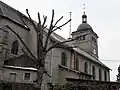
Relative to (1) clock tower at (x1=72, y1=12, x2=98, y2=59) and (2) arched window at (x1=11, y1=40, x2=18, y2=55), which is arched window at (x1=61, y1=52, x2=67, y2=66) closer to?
(2) arched window at (x1=11, y1=40, x2=18, y2=55)

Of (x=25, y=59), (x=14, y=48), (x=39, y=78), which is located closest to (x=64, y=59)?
(x=25, y=59)

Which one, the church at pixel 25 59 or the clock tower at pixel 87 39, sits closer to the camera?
the church at pixel 25 59

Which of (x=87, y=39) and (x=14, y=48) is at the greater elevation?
(x=87, y=39)

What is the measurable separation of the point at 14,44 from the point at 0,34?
2988 mm

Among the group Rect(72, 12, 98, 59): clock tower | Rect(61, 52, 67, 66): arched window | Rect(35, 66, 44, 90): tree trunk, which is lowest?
Rect(35, 66, 44, 90): tree trunk

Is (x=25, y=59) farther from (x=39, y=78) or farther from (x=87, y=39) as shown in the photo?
(x=87, y=39)

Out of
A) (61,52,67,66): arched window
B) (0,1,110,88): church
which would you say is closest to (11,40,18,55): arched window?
(0,1,110,88): church

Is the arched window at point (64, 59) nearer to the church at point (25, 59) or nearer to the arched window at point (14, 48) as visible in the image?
the church at point (25, 59)

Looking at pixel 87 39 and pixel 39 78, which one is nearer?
pixel 39 78

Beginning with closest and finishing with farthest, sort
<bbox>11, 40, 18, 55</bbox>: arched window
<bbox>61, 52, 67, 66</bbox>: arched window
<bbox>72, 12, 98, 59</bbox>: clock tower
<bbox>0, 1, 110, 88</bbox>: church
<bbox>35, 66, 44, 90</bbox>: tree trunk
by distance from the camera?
<bbox>35, 66, 44, 90</bbox>: tree trunk, <bbox>0, 1, 110, 88</bbox>: church, <bbox>11, 40, 18, 55</bbox>: arched window, <bbox>61, 52, 67, 66</bbox>: arched window, <bbox>72, 12, 98, 59</bbox>: clock tower

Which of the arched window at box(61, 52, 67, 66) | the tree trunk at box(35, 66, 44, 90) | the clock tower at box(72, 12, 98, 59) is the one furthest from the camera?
the clock tower at box(72, 12, 98, 59)

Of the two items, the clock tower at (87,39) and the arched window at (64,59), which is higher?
the clock tower at (87,39)

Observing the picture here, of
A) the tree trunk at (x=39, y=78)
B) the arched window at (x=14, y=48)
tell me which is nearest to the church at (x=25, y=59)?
the arched window at (x=14, y=48)

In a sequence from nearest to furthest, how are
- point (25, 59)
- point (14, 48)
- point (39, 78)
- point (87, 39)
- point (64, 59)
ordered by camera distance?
point (39, 78)
point (25, 59)
point (14, 48)
point (64, 59)
point (87, 39)
